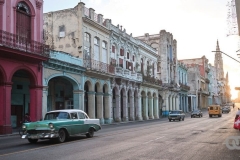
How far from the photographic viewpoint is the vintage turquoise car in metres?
14.2

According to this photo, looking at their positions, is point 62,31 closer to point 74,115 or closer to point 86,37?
point 86,37

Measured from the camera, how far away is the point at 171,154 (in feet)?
35.5

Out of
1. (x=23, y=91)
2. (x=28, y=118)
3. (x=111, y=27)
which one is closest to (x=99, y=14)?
(x=111, y=27)

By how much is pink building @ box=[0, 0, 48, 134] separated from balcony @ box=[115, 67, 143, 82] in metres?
13.1

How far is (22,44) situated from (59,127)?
10445 mm

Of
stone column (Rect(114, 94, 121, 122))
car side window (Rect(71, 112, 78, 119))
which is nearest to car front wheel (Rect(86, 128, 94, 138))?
car side window (Rect(71, 112, 78, 119))

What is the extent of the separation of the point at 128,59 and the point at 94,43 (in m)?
9.43

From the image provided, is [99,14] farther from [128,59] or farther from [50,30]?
[128,59]

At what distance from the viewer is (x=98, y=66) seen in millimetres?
33938

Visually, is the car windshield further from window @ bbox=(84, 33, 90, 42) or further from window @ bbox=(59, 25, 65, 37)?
window @ bbox=(59, 25, 65, 37)

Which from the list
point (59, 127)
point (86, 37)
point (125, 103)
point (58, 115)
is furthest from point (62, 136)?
point (125, 103)

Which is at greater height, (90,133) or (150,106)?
(150,106)

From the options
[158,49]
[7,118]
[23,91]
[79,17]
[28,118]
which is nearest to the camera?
[7,118]

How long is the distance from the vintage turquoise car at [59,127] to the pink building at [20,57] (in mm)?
6957
